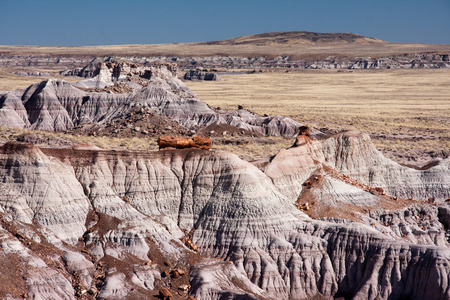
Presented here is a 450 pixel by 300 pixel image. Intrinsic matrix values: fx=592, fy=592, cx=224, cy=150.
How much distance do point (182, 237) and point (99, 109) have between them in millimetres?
46105

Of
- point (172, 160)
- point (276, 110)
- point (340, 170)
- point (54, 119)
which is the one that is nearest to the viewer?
point (172, 160)

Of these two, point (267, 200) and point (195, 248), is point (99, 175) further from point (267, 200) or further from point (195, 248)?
point (267, 200)

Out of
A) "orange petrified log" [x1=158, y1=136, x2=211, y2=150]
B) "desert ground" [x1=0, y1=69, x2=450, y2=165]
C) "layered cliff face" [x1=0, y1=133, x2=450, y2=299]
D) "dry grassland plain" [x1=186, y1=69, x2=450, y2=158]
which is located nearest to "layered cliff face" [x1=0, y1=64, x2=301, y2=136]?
"desert ground" [x1=0, y1=69, x2=450, y2=165]

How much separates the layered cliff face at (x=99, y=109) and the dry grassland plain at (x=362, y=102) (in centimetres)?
1460

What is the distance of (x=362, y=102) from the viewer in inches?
5037

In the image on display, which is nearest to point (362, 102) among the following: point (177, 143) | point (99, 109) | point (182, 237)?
point (99, 109)

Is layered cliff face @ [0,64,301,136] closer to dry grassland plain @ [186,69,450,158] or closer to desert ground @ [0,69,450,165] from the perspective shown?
desert ground @ [0,69,450,165]

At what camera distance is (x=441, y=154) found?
205ft

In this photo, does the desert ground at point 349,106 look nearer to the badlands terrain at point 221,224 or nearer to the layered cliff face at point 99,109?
the layered cliff face at point 99,109

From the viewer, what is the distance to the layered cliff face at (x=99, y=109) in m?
70.4

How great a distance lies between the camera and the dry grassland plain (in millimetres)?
80250

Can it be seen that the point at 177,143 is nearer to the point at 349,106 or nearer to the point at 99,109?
the point at 99,109

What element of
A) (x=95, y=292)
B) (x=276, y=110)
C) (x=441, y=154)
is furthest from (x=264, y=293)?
(x=276, y=110)

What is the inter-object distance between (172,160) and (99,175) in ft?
13.1
